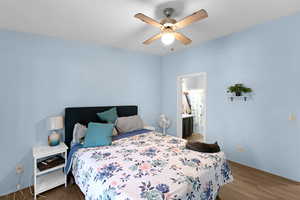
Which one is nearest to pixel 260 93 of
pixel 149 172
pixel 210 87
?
pixel 210 87

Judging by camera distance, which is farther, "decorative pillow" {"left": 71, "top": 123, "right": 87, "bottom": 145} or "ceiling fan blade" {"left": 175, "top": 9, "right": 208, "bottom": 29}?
"decorative pillow" {"left": 71, "top": 123, "right": 87, "bottom": 145}

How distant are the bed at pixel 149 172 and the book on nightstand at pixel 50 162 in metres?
0.47

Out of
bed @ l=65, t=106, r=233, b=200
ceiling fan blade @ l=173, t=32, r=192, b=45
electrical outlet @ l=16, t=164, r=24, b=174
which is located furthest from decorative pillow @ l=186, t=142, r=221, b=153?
electrical outlet @ l=16, t=164, r=24, b=174

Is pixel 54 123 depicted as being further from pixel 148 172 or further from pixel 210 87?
pixel 210 87

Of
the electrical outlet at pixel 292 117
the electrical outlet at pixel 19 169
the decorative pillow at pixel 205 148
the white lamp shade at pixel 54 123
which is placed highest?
the electrical outlet at pixel 292 117

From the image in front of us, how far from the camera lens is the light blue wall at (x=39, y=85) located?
2270 millimetres

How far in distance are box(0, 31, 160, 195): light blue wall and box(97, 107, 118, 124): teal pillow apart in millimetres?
301

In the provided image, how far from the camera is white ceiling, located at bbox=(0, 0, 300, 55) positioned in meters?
1.85

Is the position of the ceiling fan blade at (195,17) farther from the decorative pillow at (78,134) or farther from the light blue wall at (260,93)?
the decorative pillow at (78,134)

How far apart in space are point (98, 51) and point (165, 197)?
310 centimetres

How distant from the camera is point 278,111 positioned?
2418 millimetres

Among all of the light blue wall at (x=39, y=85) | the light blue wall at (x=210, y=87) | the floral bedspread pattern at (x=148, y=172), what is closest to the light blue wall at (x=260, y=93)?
the light blue wall at (x=210, y=87)

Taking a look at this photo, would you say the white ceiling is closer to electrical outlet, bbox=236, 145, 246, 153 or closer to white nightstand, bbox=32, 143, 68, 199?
white nightstand, bbox=32, 143, 68, 199

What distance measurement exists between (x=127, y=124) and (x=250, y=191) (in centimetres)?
241
